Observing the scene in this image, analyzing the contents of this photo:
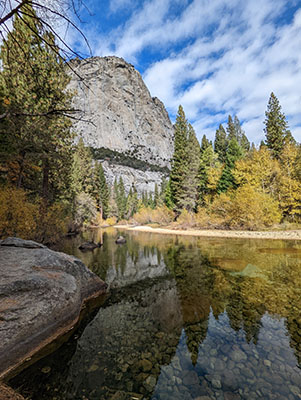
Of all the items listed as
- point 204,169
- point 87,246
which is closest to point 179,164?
point 204,169

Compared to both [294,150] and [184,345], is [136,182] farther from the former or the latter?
[184,345]

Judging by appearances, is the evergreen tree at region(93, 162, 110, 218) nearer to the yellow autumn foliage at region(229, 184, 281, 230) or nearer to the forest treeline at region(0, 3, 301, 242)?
the forest treeline at region(0, 3, 301, 242)

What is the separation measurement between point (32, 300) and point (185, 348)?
298 centimetres

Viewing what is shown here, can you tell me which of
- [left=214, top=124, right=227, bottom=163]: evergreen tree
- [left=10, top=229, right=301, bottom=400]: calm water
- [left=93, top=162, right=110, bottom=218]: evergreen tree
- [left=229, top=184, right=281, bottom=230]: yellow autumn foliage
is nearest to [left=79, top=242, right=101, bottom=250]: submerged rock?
[left=10, top=229, right=301, bottom=400]: calm water

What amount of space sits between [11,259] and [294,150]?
27.5 m

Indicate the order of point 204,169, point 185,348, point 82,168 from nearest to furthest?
Result: point 185,348 → point 204,169 → point 82,168

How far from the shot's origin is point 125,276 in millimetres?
8031

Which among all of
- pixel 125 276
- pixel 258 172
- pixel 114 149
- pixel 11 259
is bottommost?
pixel 125 276

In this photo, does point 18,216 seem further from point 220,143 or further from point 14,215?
point 220,143

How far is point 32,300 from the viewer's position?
3590 millimetres

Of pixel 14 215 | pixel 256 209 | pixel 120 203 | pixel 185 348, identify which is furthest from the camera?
pixel 120 203

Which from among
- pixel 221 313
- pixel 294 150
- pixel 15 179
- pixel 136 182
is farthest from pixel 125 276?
pixel 136 182

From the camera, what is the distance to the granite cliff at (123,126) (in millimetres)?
75062

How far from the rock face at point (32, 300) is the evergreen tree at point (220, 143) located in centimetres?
4130
